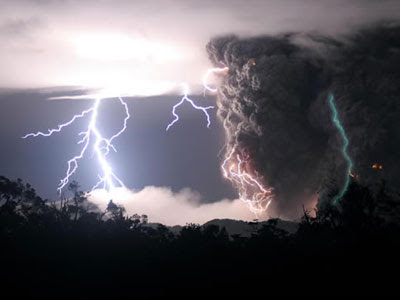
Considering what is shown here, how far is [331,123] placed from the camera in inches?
3514

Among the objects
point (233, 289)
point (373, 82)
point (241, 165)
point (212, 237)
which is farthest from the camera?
point (241, 165)

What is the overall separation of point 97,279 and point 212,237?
1730 cm

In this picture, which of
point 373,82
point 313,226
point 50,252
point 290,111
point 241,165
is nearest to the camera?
point 50,252

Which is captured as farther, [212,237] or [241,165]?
[241,165]

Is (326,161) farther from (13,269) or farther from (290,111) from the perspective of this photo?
(13,269)

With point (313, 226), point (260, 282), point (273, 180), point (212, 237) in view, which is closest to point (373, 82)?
point (273, 180)

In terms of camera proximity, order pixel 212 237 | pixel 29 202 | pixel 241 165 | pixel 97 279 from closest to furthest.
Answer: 1. pixel 97 279
2. pixel 212 237
3. pixel 29 202
4. pixel 241 165

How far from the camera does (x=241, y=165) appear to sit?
10231 cm

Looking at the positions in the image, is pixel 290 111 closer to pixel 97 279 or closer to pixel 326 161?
pixel 326 161

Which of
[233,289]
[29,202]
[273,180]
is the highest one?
[273,180]

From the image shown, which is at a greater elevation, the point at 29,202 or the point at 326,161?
the point at 326,161

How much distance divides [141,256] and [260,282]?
38.3 ft

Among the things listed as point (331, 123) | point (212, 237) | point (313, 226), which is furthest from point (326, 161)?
point (212, 237)

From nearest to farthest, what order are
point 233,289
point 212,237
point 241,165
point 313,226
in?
point 233,289, point 212,237, point 313,226, point 241,165
